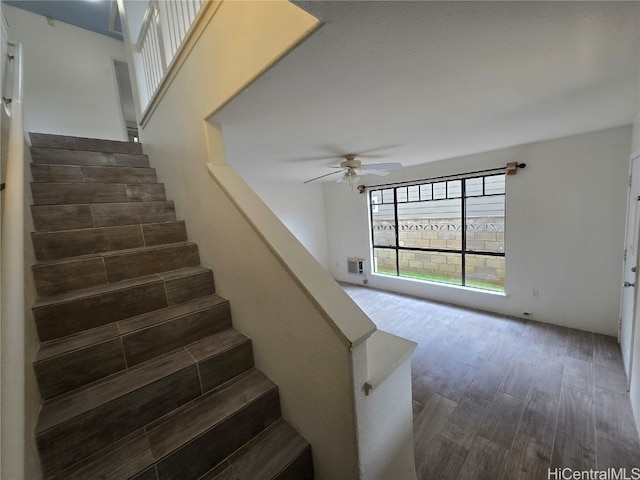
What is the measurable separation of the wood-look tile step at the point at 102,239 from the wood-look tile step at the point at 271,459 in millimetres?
1512

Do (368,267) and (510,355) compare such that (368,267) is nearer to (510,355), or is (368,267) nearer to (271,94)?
(510,355)

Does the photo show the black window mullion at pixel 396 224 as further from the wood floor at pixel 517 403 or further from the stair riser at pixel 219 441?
the stair riser at pixel 219 441

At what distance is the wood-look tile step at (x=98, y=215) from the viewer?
159 cm

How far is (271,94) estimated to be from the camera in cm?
131

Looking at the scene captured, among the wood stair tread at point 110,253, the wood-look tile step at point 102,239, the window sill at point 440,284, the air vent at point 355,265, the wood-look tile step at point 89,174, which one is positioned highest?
the wood-look tile step at point 89,174

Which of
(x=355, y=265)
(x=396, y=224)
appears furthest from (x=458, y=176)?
(x=355, y=265)

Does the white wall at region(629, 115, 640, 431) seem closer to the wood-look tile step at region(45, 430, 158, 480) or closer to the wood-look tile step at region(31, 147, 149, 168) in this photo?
the wood-look tile step at region(45, 430, 158, 480)

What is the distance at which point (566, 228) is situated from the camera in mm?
2904

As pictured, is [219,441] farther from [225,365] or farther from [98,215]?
[98,215]

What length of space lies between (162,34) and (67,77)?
2.94 metres

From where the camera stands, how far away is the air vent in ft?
17.1

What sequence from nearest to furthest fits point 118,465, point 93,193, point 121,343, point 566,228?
point 118,465 < point 121,343 < point 93,193 < point 566,228

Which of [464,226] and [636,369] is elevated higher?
[464,226]

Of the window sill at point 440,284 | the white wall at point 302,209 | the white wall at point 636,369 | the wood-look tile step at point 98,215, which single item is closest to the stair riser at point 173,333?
the wood-look tile step at point 98,215
